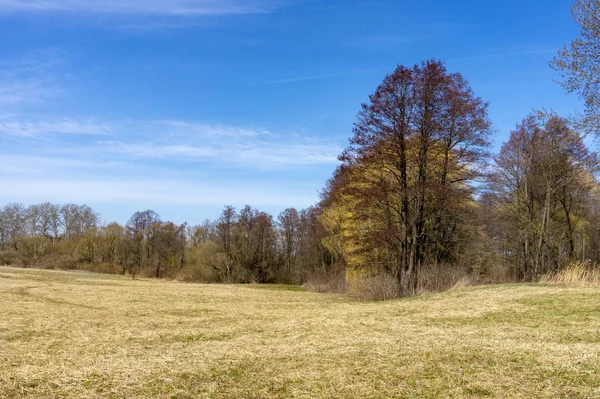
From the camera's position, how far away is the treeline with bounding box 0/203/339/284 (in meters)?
51.8

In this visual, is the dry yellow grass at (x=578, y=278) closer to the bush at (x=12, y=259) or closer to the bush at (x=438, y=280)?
the bush at (x=438, y=280)

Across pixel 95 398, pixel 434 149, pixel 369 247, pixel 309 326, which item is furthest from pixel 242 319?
pixel 434 149

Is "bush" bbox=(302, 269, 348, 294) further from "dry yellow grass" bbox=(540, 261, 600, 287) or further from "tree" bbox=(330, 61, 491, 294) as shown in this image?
"dry yellow grass" bbox=(540, 261, 600, 287)

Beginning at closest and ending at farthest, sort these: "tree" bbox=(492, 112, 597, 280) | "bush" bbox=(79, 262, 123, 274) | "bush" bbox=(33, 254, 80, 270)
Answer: "tree" bbox=(492, 112, 597, 280) → "bush" bbox=(79, 262, 123, 274) → "bush" bbox=(33, 254, 80, 270)

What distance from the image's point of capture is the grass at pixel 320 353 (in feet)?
15.8

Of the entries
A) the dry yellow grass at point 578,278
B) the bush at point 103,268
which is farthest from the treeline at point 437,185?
the bush at point 103,268

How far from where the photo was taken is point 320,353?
662 cm

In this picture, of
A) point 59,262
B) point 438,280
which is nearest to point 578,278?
point 438,280

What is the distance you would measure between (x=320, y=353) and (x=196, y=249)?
174 ft

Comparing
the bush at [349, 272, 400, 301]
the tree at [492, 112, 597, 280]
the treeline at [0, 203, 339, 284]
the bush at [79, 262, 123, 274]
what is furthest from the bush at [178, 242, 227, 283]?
the bush at [349, 272, 400, 301]

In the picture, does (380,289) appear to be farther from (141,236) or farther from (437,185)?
(141,236)

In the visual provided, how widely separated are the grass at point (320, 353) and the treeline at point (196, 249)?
29.9m

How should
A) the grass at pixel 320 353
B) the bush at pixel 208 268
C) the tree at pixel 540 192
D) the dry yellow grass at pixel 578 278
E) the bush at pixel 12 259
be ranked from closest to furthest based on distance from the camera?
the grass at pixel 320 353 → the dry yellow grass at pixel 578 278 → the tree at pixel 540 192 → the bush at pixel 208 268 → the bush at pixel 12 259

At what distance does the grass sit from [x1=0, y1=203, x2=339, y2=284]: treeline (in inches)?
1177
